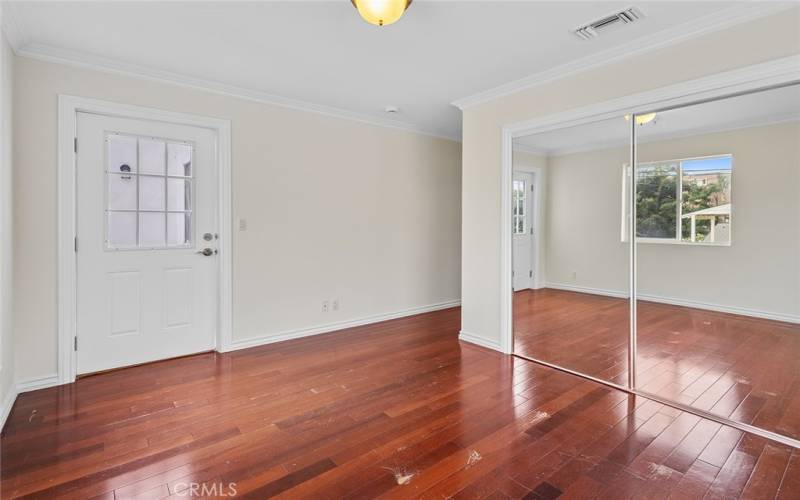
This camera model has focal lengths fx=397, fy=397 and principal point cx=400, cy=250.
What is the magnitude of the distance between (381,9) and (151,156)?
2.44m

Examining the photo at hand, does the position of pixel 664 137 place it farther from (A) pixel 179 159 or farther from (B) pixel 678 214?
(A) pixel 179 159

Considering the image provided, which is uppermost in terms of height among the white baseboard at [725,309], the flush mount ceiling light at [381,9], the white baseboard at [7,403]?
the flush mount ceiling light at [381,9]

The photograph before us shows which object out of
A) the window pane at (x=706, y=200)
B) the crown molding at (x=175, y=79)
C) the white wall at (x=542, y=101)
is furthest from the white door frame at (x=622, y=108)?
the crown molding at (x=175, y=79)

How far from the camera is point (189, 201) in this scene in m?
3.61

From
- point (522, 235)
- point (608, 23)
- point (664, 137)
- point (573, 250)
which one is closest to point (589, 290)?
point (573, 250)

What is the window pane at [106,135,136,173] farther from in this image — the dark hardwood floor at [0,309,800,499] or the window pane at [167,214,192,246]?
the dark hardwood floor at [0,309,800,499]

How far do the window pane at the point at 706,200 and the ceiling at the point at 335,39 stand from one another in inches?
34.3

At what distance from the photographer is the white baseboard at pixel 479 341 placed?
12.5 ft

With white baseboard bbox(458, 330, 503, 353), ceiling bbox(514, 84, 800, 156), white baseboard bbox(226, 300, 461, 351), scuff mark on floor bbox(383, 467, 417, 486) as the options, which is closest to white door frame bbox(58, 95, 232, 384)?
white baseboard bbox(226, 300, 461, 351)

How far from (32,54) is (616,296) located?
4706 mm

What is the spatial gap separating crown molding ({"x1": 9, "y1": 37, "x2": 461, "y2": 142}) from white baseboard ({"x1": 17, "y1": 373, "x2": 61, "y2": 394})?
2325 millimetres

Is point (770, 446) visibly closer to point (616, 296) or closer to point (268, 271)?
point (616, 296)

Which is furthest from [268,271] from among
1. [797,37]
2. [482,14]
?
[797,37]

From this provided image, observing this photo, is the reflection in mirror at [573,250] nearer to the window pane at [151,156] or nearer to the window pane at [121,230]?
the window pane at [151,156]
